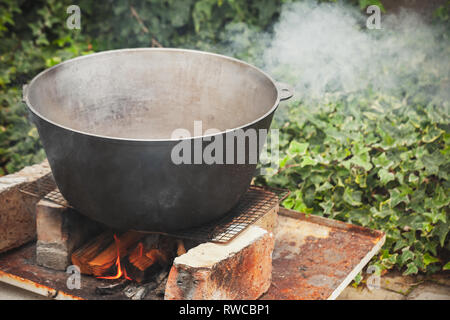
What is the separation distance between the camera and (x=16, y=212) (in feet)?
9.13

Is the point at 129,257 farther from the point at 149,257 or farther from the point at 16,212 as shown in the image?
the point at 16,212

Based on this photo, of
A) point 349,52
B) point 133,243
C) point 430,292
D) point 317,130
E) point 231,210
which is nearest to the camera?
point 231,210

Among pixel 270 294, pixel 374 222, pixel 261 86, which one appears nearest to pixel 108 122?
pixel 261 86

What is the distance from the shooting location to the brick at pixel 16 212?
2.72 metres

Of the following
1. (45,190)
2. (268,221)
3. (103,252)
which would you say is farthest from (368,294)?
(45,190)

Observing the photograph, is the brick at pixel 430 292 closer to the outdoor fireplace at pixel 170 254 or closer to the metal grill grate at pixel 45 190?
the outdoor fireplace at pixel 170 254

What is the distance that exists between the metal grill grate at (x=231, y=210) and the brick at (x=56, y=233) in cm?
5

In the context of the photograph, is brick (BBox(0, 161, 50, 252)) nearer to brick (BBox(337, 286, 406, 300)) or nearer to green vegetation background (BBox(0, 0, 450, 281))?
green vegetation background (BBox(0, 0, 450, 281))

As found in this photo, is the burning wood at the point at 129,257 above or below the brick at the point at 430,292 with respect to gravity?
above

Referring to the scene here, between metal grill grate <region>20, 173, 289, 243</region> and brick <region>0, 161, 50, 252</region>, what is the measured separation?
0.05 metres

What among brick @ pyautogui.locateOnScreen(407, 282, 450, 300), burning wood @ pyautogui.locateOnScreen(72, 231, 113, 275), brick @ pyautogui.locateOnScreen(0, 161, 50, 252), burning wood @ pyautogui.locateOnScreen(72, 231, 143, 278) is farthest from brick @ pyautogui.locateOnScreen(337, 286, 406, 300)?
brick @ pyautogui.locateOnScreen(0, 161, 50, 252)

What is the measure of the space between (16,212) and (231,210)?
3.76 feet

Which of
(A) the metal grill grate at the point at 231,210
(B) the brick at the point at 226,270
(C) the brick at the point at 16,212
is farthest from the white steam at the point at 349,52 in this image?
(C) the brick at the point at 16,212

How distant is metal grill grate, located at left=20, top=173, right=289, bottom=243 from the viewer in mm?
2322
